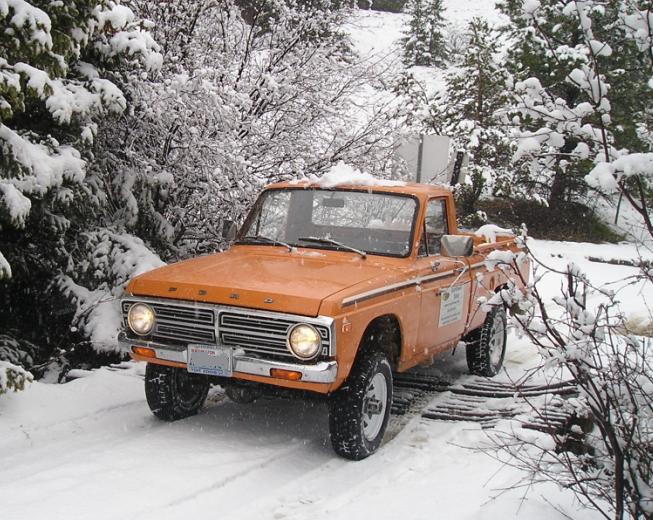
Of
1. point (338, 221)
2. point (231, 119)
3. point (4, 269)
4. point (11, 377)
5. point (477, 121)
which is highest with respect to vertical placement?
point (477, 121)

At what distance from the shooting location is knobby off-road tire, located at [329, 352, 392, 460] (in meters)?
5.14

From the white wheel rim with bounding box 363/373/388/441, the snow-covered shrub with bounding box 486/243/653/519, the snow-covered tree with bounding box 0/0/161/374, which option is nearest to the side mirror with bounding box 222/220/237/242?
the snow-covered tree with bounding box 0/0/161/374

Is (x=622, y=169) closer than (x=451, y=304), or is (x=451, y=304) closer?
(x=622, y=169)

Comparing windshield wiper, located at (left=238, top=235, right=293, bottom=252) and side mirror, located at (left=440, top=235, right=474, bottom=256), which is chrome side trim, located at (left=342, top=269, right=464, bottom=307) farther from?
windshield wiper, located at (left=238, top=235, right=293, bottom=252)

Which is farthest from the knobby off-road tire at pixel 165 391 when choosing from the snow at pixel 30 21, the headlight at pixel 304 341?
the snow at pixel 30 21

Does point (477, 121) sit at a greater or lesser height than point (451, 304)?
greater

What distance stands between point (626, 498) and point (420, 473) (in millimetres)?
1853

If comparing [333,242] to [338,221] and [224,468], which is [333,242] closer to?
[338,221]

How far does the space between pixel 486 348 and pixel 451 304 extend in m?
1.23

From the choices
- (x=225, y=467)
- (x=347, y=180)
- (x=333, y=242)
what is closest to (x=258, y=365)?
(x=225, y=467)

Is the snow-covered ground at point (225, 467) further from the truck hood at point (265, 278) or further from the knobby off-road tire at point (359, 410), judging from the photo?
the truck hood at point (265, 278)

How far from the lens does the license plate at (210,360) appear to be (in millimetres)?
5039

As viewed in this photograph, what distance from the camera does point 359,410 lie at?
5145 millimetres

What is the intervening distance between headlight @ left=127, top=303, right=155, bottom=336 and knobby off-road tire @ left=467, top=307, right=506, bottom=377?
11.9 ft
